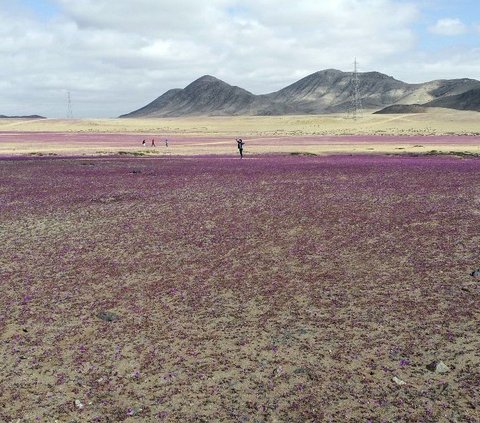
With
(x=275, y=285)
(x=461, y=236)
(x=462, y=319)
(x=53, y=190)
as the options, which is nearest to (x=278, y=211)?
(x=461, y=236)

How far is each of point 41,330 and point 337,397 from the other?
19.8 feet

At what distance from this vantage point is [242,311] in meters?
11.2

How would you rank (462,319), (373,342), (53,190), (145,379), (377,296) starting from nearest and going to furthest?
(145,379), (373,342), (462,319), (377,296), (53,190)

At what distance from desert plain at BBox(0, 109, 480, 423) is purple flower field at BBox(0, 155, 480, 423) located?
0.04 m

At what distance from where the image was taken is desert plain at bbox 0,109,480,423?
304 inches

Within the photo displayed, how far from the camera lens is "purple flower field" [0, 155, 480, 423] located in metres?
7.73

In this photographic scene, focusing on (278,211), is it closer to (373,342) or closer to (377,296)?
(377,296)

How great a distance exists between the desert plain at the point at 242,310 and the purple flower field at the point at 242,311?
0.04 m

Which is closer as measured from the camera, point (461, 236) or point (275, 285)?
point (275, 285)

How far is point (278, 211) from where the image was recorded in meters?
22.4

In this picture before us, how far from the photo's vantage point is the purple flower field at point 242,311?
304 inches

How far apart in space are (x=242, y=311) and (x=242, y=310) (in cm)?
6

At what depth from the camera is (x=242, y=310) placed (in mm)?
11273

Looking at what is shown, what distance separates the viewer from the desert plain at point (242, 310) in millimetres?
7730
